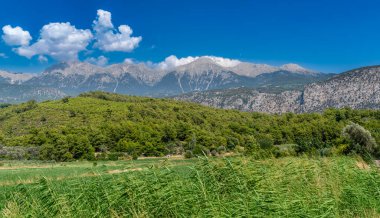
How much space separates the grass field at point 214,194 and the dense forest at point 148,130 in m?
42.2

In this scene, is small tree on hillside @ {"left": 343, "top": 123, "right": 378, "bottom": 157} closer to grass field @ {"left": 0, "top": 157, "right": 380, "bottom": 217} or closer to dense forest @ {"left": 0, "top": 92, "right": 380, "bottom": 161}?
dense forest @ {"left": 0, "top": 92, "right": 380, "bottom": 161}

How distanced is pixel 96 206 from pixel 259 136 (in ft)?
333

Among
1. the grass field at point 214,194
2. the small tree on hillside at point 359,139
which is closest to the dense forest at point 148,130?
the small tree on hillside at point 359,139

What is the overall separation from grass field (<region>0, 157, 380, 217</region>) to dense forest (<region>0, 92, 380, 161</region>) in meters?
42.2

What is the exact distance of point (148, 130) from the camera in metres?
109

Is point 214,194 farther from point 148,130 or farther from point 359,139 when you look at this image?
point 148,130

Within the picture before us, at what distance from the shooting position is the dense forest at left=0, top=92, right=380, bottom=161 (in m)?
84.9

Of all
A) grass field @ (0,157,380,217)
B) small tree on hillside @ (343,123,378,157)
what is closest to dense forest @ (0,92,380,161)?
small tree on hillside @ (343,123,378,157)

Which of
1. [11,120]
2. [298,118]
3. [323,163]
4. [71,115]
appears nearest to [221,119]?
[298,118]

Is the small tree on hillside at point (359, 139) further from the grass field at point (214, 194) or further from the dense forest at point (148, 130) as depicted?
the grass field at point (214, 194)

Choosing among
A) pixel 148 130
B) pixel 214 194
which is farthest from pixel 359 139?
pixel 148 130

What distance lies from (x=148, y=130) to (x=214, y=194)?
99.5m

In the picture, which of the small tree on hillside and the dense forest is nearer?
the small tree on hillside

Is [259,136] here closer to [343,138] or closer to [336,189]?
[343,138]
